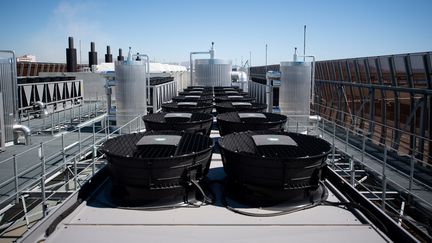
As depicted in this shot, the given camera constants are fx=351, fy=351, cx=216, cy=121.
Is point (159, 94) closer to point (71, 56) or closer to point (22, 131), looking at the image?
point (22, 131)

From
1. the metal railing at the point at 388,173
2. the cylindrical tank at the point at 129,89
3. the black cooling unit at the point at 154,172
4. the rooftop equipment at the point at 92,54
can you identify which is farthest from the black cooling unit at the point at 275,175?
the rooftop equipment at the point at 92,54

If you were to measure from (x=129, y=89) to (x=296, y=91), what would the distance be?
476cm

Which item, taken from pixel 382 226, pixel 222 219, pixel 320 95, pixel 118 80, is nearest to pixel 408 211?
pixel 382 226

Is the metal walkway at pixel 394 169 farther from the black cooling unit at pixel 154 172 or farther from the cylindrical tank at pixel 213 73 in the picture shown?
the cylindrical tank at pixel 213 73

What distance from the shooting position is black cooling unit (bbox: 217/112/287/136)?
226 inches

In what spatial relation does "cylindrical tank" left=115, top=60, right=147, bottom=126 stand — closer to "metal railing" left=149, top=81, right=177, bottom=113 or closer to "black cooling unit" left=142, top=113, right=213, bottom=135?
"metal railing" left=149, top=81, right=177, bottom=113

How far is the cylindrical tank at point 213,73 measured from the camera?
651 inches

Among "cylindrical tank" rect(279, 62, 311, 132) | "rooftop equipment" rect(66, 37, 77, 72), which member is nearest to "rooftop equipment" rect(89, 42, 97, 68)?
"rooftop equipment" rect(66, 37, 77, 72)

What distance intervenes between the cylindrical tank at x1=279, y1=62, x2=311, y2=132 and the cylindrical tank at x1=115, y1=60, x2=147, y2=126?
13.4 ft

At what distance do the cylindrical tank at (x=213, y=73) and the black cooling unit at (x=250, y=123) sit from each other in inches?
400

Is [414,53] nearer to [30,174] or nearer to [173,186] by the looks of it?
[173,186]

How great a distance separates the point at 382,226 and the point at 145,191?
234cm

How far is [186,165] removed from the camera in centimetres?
370

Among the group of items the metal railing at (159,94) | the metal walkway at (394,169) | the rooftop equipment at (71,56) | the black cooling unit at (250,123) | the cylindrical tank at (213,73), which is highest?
the rooftop equipment at (71,56)
